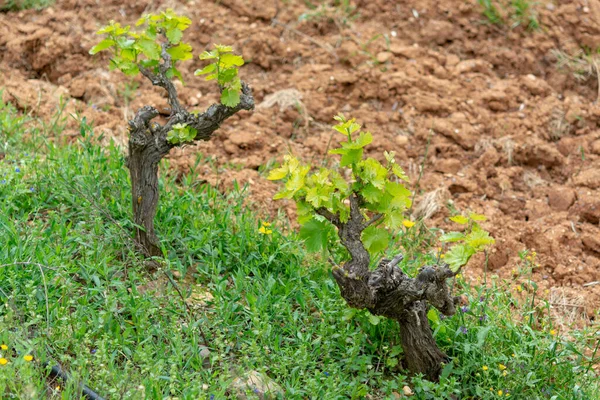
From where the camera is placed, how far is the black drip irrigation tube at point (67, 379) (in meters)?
3.21

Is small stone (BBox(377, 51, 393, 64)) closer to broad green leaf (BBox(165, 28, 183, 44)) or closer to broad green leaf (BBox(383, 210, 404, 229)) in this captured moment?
→ broad green leaf (BBox(165, 28, 183, 44))

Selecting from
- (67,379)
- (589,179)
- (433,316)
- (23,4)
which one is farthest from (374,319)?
(23,4)

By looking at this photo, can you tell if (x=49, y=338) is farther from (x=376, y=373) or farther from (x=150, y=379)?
(x=376, y=373)

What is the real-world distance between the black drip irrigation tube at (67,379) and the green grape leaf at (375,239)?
4.20 feet

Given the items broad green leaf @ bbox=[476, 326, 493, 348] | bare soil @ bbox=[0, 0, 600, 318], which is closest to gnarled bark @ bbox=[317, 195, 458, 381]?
broad green leaf @ bbox=[476, 326, 493, 348]

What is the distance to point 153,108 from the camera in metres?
3.82

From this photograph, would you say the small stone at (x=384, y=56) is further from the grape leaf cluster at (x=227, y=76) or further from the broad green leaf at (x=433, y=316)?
the broad green leaf at (x=433, y=316)

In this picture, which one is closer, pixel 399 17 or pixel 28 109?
pixel 28 109

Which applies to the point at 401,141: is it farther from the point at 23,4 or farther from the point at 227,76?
the point at 23,4

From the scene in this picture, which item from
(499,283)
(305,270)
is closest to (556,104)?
(499,283)

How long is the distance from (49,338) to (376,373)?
1.47 metres

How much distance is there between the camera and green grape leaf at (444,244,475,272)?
124 inches

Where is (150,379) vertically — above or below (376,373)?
above

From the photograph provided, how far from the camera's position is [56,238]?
4.07 meters
